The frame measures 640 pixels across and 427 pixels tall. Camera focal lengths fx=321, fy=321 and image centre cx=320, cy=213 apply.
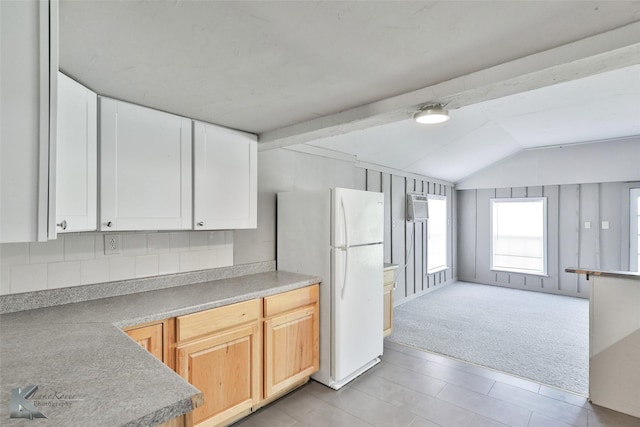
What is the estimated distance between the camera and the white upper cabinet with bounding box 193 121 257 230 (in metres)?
2.32

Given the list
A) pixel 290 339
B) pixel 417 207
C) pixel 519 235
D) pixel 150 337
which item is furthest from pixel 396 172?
pixel 150 337

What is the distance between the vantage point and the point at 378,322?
10.3 ft

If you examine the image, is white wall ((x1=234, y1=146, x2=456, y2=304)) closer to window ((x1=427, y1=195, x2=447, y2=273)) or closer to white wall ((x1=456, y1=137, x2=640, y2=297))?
window ((x1=427, y1=195, x2=447, y2=273))

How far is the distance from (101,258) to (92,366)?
1.15 meters

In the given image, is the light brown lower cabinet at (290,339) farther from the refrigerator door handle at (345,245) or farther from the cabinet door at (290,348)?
the refrigerator door handle at (345,245)

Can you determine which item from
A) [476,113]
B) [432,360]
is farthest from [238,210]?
[476,113]

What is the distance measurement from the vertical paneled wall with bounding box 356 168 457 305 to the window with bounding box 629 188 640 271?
2.93 m

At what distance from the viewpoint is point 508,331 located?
13.3 ft

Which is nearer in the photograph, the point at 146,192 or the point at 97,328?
the point at 97,328

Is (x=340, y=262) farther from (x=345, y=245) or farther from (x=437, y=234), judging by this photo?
(x=437, y=234)

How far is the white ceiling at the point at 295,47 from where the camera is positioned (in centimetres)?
113

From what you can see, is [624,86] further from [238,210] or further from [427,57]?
[238,210]

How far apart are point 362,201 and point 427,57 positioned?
5.14 feet

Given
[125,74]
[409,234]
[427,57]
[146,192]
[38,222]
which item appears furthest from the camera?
[409,234]
